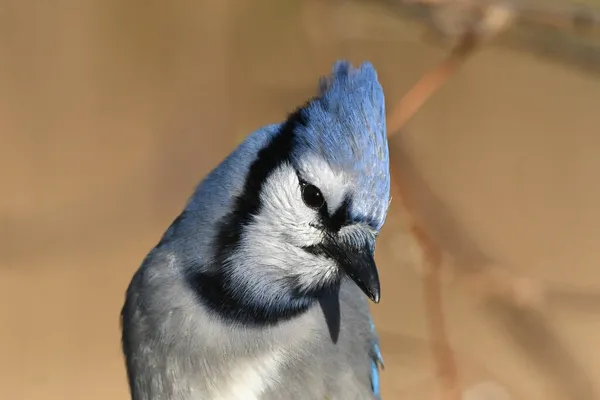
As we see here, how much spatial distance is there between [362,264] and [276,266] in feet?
0.47

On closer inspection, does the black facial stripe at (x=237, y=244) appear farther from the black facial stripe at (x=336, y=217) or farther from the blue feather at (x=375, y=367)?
the blue feather at (x=375, y=367)

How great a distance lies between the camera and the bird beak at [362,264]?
980 millimetres

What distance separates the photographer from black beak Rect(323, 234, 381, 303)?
0.98 metres

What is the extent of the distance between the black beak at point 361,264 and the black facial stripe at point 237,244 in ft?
0.47

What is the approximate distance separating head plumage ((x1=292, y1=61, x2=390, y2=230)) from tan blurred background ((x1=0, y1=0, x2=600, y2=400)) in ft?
4.48

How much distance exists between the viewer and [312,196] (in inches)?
→ 39.2

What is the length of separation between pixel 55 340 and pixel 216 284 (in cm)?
166


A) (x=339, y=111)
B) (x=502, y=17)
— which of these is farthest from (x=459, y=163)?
(x=339, y=111)

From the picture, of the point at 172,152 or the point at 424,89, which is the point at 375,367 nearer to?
the point at 424,89

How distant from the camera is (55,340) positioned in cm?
253

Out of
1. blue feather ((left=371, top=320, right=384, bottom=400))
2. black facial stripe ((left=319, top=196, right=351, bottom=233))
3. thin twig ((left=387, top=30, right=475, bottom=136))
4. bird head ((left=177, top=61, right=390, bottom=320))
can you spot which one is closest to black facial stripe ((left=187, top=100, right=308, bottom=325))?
bird head ((left=177, top=61, right=390, bottom=320))

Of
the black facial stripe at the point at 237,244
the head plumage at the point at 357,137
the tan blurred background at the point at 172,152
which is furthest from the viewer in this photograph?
the tan blurred background at the point at 172,152

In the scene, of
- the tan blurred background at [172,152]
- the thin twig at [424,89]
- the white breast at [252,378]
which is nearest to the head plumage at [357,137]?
the white breast at [252,378]

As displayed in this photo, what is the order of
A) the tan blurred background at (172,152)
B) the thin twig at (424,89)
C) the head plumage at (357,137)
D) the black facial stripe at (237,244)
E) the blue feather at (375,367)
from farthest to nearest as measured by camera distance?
the tan blurred background at (172,152), the thin twig at (424,89), the blue feather at (375,367), the black facial stripe at (237,244), the head plumage at (357,137)
